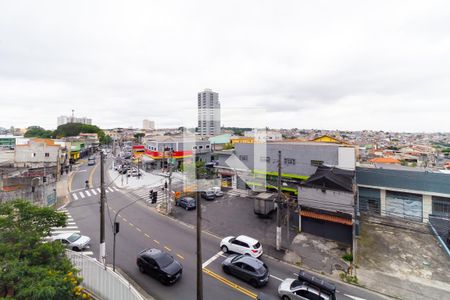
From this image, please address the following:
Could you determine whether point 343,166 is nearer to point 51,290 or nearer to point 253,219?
point 253,219

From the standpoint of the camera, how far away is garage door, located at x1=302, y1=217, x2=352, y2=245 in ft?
48.7

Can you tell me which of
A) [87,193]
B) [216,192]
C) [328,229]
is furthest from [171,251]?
[87,193]

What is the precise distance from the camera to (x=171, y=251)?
13195 mm

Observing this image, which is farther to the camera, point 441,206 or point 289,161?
point 289,161

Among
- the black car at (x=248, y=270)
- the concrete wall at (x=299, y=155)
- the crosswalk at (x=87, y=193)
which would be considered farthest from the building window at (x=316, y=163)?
the crosswalk at (x=87, y=193)

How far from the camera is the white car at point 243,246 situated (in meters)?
12.5

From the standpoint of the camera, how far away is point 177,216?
766 inches

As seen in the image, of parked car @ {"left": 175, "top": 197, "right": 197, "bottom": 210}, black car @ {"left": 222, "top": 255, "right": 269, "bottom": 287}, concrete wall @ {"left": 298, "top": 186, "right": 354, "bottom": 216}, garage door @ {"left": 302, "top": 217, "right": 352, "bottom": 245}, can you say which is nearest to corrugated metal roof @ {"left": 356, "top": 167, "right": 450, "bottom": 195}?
concrete wall @ {"left": 298, "top": 186, "right": 354, "bottom": 216}

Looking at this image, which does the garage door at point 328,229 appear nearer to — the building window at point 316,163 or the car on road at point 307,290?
the car on road at point 307,290

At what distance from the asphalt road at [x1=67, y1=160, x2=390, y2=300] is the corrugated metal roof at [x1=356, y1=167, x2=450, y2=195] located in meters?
13.1

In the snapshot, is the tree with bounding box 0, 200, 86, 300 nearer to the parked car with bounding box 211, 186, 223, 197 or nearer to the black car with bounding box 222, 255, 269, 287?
the black car with bounding box 222, 255, 269, 287

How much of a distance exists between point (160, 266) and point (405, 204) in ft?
69.8

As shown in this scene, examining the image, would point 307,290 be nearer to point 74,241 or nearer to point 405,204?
point 74,241

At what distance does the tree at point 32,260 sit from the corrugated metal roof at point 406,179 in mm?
22939
